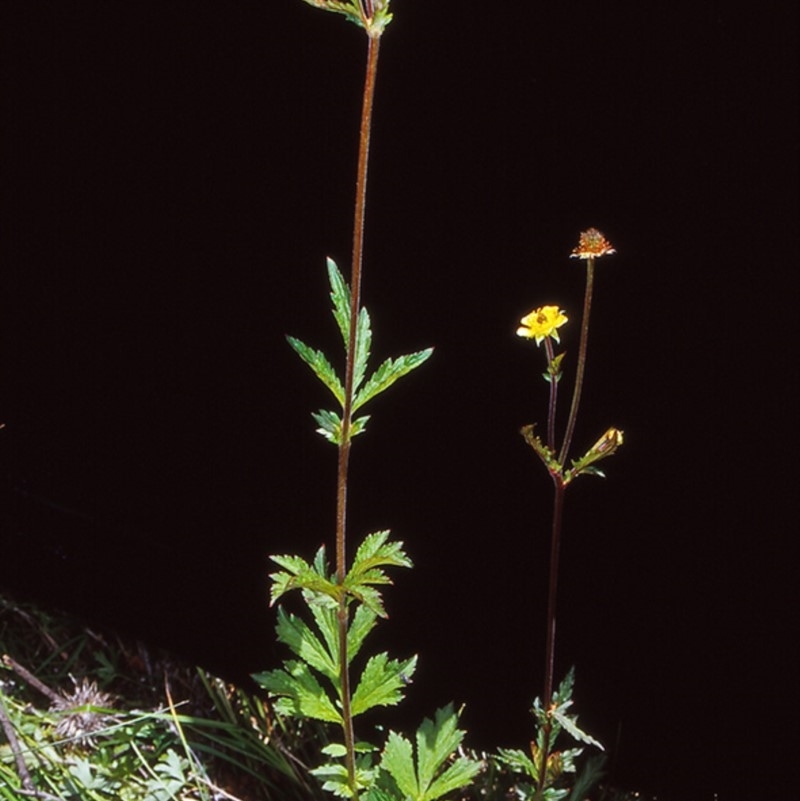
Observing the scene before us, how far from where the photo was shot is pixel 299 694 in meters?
1.53

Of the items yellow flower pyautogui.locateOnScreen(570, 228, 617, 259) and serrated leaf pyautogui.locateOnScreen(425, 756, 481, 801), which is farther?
serrated leaf pyautogui.locateOnScreen(425, 756, 481, 801)

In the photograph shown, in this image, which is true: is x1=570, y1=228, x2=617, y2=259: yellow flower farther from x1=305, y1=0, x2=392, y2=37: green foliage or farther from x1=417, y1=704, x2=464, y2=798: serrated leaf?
x1=417, y1=704, x2=464, y2=798: serrated leaf

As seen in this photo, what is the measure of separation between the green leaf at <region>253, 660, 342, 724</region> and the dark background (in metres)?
0.34

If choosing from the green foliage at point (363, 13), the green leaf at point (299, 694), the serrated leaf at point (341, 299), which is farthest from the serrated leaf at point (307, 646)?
the green foliage at point (363, 13)

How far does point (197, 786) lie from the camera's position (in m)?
1.88

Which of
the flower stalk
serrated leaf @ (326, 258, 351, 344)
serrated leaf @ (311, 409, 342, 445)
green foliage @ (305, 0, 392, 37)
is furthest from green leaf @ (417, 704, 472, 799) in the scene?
green foliage @ (305, 0, 392, 37)

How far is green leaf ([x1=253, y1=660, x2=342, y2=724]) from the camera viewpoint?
1.51 m

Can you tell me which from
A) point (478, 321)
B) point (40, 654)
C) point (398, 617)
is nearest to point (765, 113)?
point (478, 321)

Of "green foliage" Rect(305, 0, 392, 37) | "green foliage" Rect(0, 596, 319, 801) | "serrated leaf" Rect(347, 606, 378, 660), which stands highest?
"green foliage" Rect(305, 0, 392, 37)

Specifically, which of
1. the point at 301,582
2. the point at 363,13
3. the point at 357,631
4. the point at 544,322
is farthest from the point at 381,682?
the point at 363,13

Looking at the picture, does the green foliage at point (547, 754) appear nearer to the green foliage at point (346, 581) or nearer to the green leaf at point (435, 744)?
the green leaf at point (435, 744)

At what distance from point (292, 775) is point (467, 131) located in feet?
3.90

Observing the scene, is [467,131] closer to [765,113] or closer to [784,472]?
[765,113]

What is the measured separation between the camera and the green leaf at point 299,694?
1.51 meters
